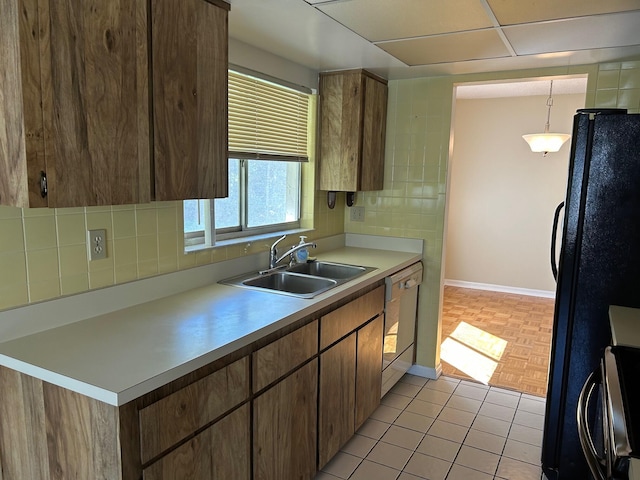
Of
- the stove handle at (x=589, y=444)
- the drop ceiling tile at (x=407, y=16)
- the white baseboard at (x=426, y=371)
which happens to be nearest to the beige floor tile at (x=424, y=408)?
the white baseboard at (x=426, y=371)

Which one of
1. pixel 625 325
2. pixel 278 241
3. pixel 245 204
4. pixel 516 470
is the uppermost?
pixel 245 204

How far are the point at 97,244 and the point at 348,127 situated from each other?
6.16 feet

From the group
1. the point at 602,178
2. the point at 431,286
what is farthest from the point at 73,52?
the point at 431,286

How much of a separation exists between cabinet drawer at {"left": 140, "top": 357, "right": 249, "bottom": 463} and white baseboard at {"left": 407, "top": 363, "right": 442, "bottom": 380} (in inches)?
85.3

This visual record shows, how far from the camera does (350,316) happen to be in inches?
96.8

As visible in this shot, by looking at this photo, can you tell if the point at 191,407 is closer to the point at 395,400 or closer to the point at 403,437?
the point at 403,437

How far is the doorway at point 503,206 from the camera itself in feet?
17.3

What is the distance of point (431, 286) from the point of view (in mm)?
3527

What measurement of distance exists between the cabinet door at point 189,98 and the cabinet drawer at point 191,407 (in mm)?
698

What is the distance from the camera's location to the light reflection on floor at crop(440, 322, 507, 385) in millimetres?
3736

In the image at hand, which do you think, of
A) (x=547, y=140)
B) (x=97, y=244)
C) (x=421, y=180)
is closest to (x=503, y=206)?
(x=547, y=140)

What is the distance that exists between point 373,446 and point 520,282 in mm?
4066

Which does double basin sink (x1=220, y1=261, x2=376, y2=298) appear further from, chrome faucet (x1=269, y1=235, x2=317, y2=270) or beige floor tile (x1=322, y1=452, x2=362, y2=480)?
beige floor tile (x1=322, y1=452, x2=362, y2=480)

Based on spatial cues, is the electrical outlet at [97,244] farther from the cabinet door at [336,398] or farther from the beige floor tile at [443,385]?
the beige floor tile at [443,385]
